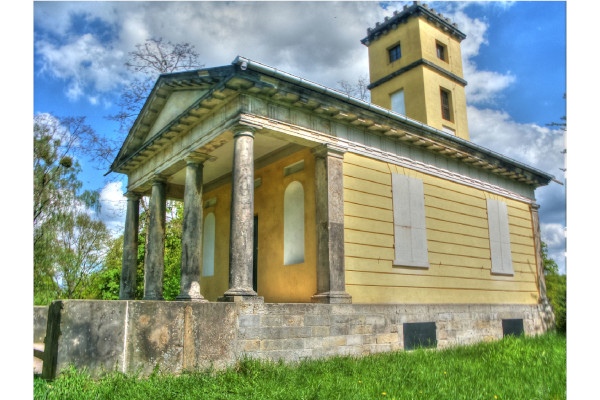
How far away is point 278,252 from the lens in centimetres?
1129

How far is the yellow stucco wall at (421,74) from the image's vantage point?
18016mm

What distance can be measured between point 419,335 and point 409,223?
2.60 meters

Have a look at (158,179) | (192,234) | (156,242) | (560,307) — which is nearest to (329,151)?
(192,234)

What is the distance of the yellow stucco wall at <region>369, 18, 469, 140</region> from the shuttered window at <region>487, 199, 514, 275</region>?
469 cm

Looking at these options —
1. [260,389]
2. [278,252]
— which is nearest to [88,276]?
[278,252]

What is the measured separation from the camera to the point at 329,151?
32.8 feet

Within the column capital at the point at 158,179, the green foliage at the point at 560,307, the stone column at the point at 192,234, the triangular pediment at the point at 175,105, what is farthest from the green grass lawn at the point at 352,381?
the green foliage at the point at 560,307

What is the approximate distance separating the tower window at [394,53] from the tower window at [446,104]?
2.26 m

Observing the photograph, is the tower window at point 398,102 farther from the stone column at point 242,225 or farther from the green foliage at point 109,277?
the green foliage at point 109,277

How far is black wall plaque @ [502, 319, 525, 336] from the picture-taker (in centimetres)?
1334

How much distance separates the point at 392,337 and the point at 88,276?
16.1 m

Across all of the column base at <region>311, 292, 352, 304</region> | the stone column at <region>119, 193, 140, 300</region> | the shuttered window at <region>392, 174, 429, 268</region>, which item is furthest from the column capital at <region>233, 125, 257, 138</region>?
the stone column at <region>119, 193, 140, 300</region>

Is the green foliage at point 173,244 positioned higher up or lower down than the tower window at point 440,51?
lower down
